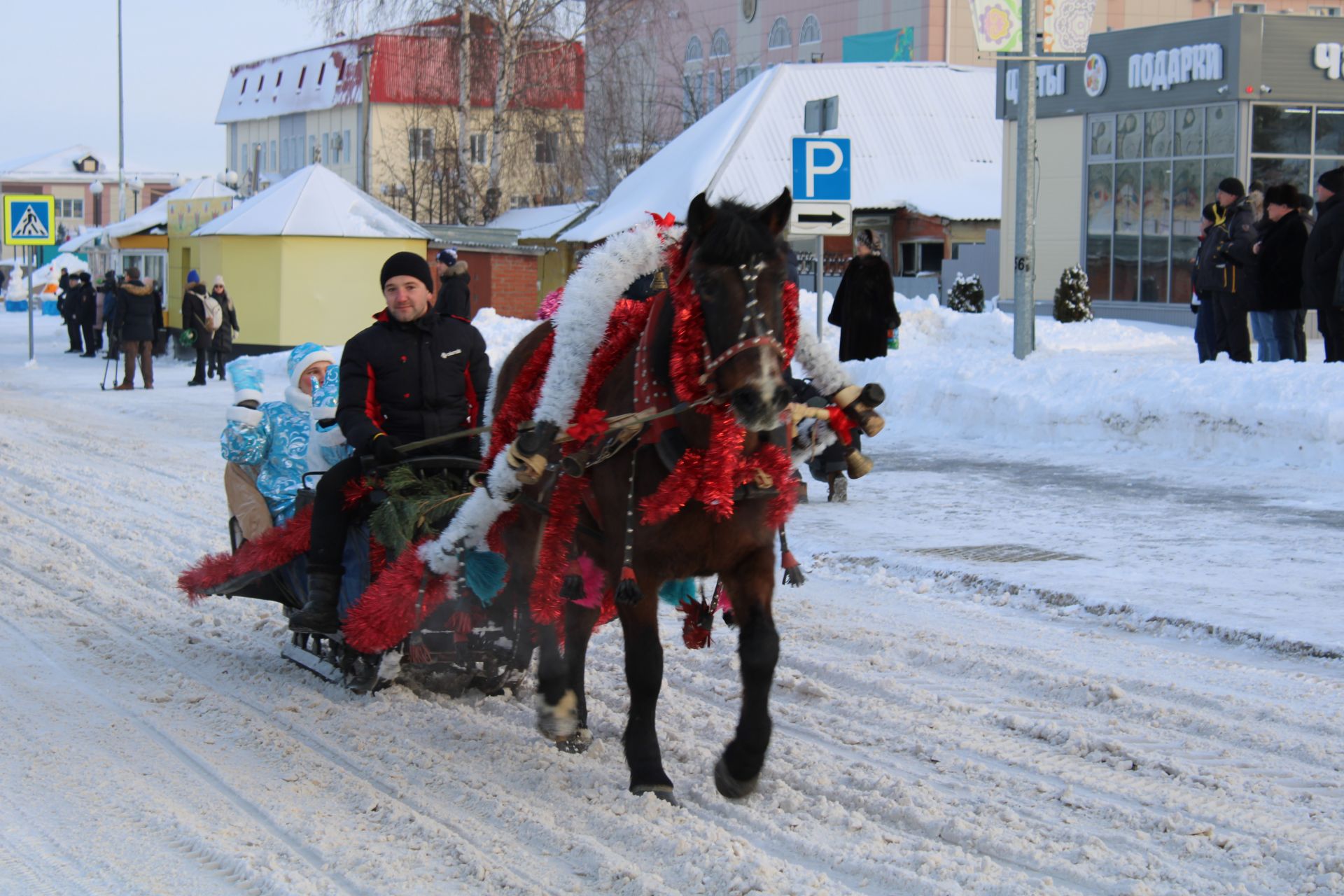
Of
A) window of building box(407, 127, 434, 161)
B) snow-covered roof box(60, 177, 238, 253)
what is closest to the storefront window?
snow-covered roof box(60, 177, 238, 253)

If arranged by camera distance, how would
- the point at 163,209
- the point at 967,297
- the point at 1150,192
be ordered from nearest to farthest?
the point at 967,297
the point at 1150,192
the point at 163,209

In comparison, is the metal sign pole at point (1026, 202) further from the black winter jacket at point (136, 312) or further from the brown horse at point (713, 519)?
the black winter jacket at point (136, 312)

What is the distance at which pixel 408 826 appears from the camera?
489cm

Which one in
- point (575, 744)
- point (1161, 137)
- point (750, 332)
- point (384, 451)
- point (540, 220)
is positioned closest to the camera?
point (750, 332)

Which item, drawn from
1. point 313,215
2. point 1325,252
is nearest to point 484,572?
point 1325,252

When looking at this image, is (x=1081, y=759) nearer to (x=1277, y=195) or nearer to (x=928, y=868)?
(x=928, y=868)

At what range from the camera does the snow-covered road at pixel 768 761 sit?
176 inches

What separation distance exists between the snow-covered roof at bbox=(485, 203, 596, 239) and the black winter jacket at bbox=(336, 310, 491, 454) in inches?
1349

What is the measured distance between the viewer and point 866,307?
45.1ft

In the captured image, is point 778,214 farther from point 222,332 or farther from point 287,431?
point 222,332

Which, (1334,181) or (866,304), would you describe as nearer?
(1334,181)

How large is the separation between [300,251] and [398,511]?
2271 cm

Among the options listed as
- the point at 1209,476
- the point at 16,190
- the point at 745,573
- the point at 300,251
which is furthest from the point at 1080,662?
the point at 16,190

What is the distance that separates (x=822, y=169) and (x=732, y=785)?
9.98 meters
